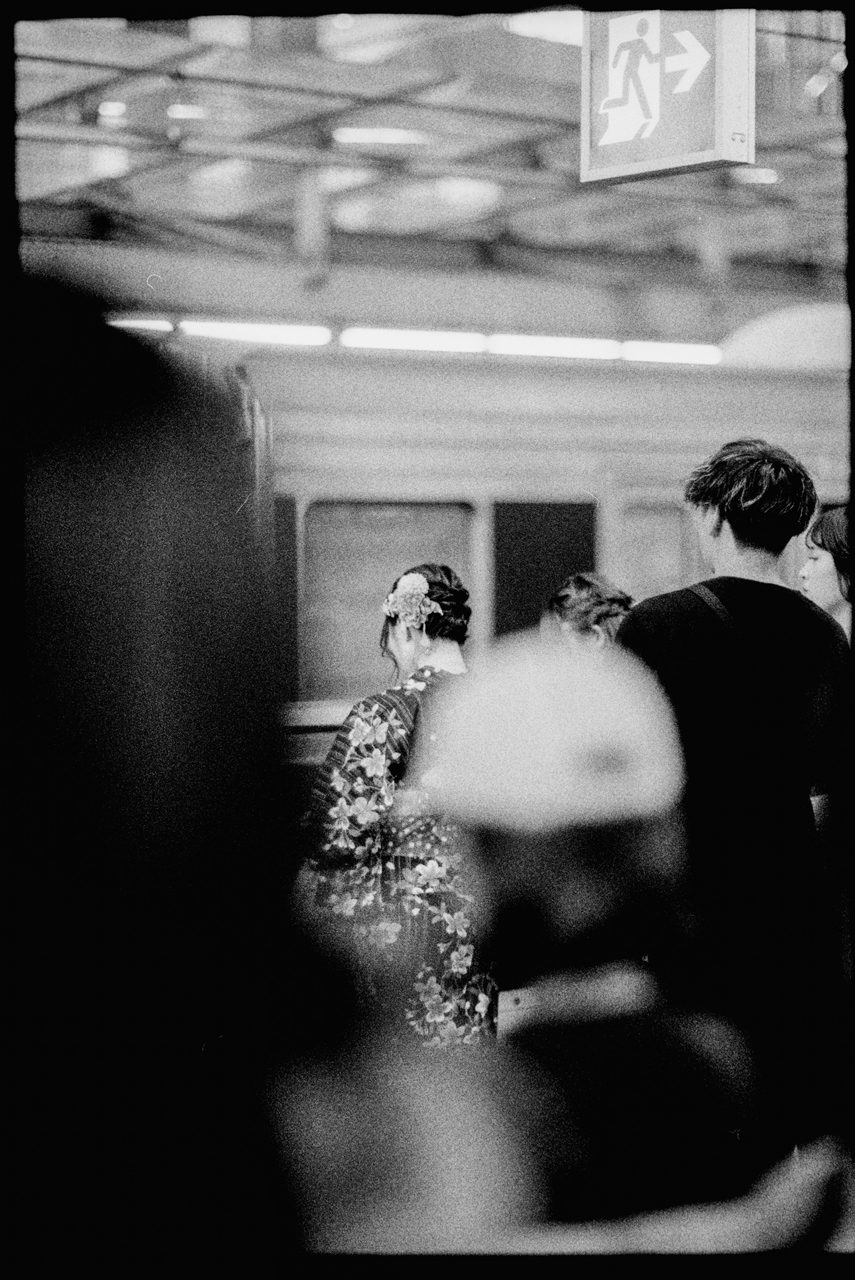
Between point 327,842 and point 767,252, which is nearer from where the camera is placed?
point 327,842

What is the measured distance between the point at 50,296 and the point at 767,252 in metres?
2.52

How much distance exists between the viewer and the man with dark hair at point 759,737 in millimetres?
2535

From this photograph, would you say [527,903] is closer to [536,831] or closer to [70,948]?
[536,831]

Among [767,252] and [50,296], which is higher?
[767,252]

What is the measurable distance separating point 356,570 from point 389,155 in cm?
128

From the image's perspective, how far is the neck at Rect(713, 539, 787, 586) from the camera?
2584 mm

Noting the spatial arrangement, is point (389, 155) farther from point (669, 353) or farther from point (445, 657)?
point (445, 657)

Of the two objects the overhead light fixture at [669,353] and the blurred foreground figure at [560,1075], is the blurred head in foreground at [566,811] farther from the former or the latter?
the overhead light fixture at [669,353]

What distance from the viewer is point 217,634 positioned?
9.75 ft

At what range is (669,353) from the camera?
457cm

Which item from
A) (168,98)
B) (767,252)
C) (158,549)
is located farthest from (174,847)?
(767,252)

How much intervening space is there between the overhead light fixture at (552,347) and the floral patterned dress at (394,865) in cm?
155

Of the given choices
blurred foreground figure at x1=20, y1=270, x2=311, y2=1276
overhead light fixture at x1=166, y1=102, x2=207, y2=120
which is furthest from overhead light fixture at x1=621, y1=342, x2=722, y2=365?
blurred foreground figure at x1=20, y1=270, x2=311, y2=1276

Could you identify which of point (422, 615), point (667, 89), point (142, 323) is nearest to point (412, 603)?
point (422, 615)
